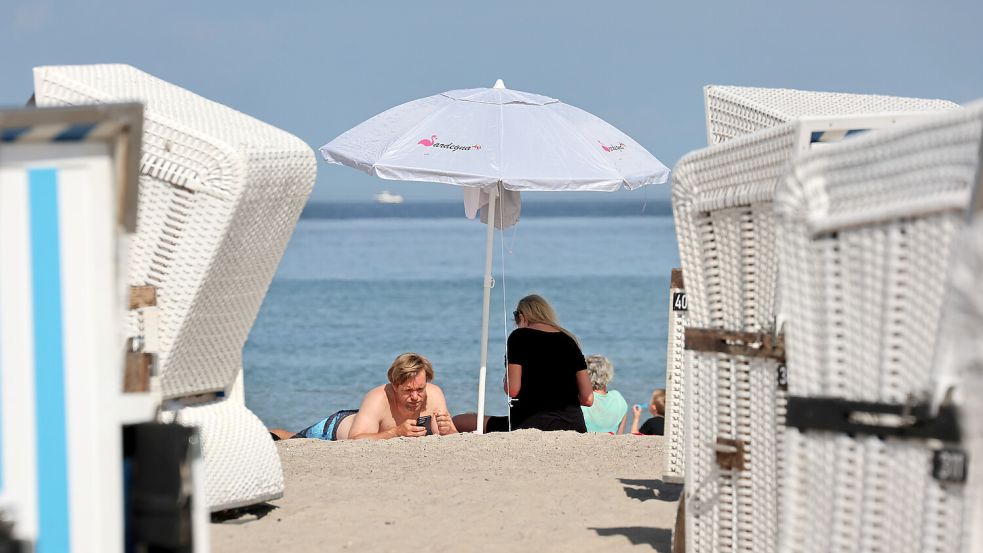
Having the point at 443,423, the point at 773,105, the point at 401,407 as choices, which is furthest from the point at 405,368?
the point at 773,105

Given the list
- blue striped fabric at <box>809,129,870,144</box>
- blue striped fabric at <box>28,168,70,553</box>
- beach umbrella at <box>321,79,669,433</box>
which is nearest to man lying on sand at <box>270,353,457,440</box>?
beach umbrella at <box>321,79,669,433</box>

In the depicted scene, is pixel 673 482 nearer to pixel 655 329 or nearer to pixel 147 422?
pixel 147 422

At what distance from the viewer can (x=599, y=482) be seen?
5664 mm

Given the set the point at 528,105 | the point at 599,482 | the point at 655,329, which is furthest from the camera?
the point at 655,329

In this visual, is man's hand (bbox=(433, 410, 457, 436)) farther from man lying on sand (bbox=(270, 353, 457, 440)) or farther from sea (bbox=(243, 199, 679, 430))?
sea (bbox=(243, 199, 679, 430))

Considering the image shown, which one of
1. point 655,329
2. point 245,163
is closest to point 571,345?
point 245,163

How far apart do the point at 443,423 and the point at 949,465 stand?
5.59 metres

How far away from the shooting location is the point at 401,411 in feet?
24.0

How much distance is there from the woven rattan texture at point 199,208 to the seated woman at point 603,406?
3935mm

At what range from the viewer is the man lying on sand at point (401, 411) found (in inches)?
282

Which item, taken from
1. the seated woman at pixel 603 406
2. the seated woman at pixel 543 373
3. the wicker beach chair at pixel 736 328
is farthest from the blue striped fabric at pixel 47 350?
the seated woman at pixel 603 406

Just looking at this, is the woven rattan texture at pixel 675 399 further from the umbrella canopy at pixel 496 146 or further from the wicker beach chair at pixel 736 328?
the umbrella canopy at pixel 496 146

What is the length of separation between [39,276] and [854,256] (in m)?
1.44

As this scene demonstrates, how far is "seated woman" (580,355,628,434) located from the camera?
27.1 ft
